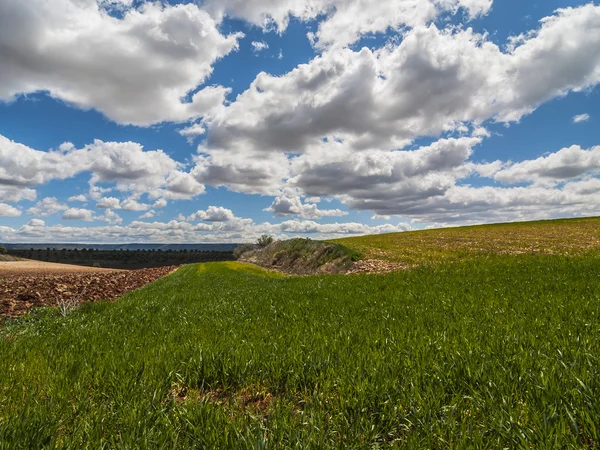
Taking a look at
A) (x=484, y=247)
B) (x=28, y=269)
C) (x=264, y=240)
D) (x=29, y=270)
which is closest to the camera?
(x=484, y=247)

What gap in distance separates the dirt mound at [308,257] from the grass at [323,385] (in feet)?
97.9

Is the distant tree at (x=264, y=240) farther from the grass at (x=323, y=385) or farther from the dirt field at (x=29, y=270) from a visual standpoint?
the grass at (x=323, y=385)

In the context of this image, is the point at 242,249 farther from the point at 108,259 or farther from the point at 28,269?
the point at 108,259

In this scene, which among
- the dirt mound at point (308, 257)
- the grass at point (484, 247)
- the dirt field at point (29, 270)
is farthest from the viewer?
the dirt field at point (29, 270)

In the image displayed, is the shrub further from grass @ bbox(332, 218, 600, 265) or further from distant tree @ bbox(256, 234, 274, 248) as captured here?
grass @ bbox(332, 218, 600, 265)

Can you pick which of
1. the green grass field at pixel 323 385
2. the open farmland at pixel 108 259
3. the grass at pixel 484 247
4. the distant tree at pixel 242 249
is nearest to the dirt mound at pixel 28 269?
the open farmland at pixel 108 259

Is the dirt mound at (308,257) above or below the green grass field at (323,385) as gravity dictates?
below

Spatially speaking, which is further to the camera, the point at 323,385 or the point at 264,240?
the point at 264,240

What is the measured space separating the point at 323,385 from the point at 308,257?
45875 mm

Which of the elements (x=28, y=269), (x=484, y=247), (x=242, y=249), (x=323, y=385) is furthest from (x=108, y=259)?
(x=323, y=385)

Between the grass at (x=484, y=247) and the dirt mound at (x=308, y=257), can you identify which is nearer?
the grass at (x=484, y=247)

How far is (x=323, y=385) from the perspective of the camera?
3.72m

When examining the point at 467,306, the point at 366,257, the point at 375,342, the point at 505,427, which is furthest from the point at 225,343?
the point at 366,257

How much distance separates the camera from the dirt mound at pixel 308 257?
39.7m
